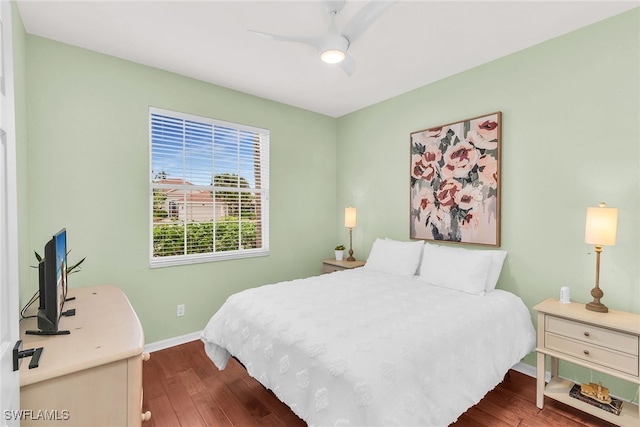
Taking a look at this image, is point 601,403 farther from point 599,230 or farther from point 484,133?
point 484,133

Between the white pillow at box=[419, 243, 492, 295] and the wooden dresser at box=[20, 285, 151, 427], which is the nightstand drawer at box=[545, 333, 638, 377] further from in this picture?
the wooden dresser at box=[20, 285, 151, 427]

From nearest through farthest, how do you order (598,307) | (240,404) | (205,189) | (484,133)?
(598,307) < (240,404) < (484,133) < (205,189)

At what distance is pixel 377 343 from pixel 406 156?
2482 millimetres

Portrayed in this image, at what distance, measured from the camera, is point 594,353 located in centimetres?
194

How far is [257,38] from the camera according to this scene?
2465mm

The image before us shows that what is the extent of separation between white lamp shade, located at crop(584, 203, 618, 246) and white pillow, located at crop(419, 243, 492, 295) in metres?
0.72

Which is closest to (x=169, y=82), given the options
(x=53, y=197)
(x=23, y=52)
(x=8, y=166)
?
(x=23, y=52)

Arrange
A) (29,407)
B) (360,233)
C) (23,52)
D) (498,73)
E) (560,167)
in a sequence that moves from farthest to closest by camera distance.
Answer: (360,233) < (498,73) < (560,167) < (23,52) < (29,407)

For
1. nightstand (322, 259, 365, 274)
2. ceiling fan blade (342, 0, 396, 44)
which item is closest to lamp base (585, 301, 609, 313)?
nightstand (322, 259, 365, 274)

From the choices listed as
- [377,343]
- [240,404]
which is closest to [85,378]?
[240,404]

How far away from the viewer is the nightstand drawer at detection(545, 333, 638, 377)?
1815 mm

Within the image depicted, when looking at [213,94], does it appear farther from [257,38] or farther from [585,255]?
[585,255]

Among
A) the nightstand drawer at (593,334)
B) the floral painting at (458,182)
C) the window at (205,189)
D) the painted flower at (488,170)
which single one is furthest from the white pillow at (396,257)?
the window at (205,189)

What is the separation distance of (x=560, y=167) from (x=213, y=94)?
11.0 ft
